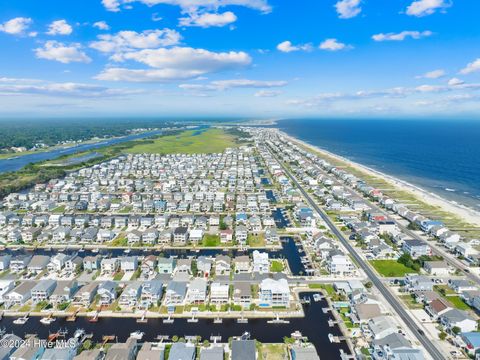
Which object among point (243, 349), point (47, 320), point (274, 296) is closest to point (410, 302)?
point (274, 296)

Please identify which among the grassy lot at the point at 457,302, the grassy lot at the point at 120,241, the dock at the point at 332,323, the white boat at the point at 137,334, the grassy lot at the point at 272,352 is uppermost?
the grassy lot at the point at 120,241

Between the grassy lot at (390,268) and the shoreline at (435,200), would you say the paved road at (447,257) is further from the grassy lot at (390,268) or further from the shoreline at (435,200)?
the shoreline at (435,200)

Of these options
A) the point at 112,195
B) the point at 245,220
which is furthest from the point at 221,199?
the point at 112,195

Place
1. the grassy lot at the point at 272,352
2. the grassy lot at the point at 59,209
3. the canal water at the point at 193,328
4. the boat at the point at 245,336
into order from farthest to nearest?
1. the grassy lot at the point at 59,209
2. the canal water at the point at 193,328
3. the boat at the point at 245,336
4. the grassy lot at the point at 272,352

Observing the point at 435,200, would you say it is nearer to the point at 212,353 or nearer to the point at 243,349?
the point at 243,349

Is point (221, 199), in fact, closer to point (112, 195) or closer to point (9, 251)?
point (112, 195)

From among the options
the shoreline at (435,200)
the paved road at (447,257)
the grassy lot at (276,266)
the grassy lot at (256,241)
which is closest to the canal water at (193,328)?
the grassy lot at (276,266)
